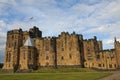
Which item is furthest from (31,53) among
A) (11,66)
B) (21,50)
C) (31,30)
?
(31,30)

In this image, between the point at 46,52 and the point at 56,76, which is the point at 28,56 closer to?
the point at 46,52

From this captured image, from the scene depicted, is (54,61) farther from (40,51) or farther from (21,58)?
(21,58)

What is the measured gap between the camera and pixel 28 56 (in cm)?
7912

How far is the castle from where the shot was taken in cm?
7875

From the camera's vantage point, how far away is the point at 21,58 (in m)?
79.7

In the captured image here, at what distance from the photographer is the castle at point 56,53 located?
78750mm

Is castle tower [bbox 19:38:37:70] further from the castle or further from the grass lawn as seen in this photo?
the grass lawn

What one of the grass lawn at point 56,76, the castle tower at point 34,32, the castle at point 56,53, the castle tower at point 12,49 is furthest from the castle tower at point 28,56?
the grass lawn at point 56,76

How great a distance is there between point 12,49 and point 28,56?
9.01 meters

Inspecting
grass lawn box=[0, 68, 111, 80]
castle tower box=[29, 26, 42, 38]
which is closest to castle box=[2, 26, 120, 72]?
castle tower box=[29, 26, 42, 38]

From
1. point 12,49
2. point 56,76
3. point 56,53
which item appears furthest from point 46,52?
point 56,76

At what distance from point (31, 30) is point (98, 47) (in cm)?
3448

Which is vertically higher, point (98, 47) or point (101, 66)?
point (98, 47)

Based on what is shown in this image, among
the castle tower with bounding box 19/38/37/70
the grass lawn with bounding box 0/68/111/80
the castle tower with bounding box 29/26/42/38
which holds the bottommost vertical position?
the grass lawn with bounding box 0/68/111/80
